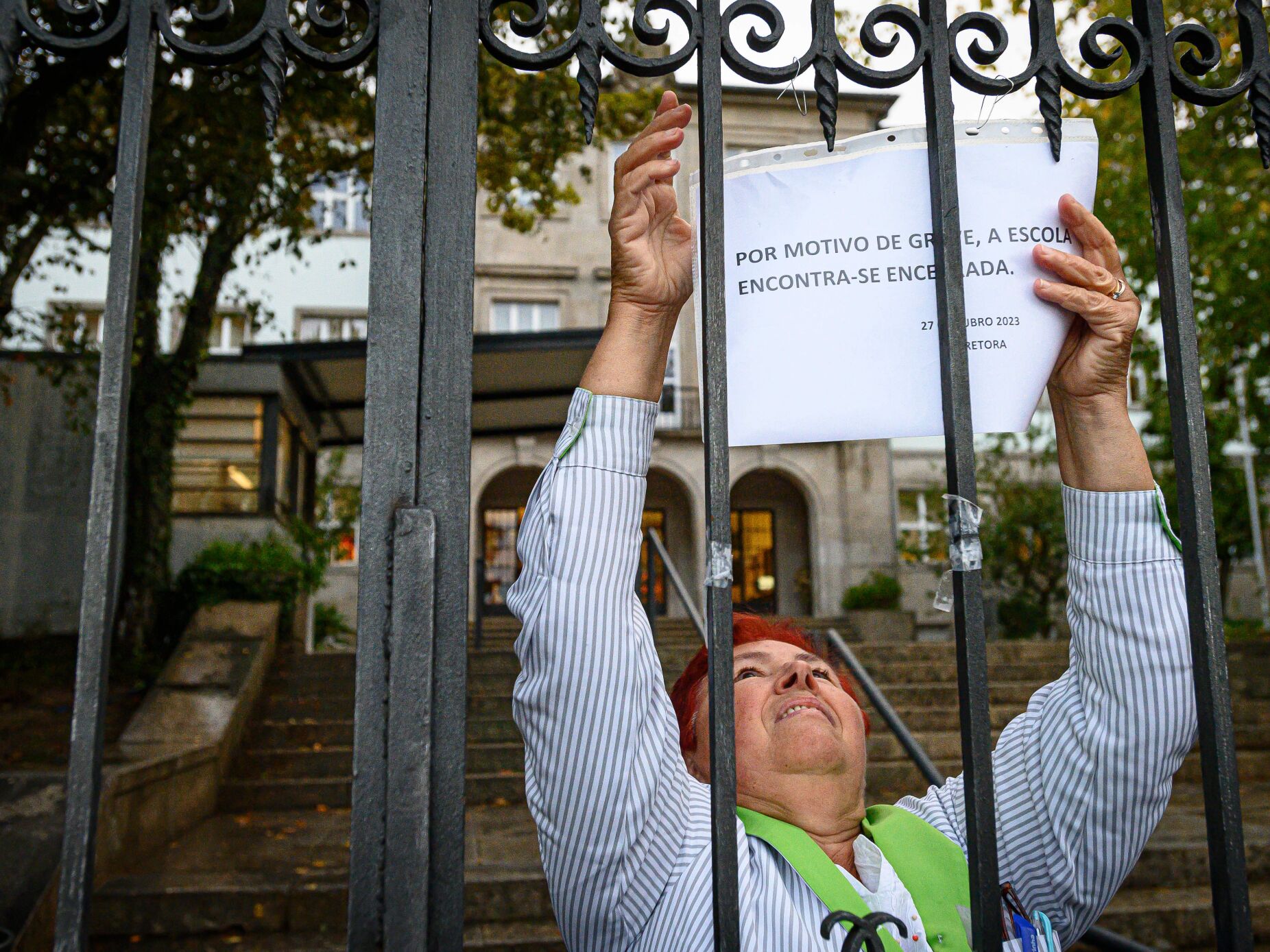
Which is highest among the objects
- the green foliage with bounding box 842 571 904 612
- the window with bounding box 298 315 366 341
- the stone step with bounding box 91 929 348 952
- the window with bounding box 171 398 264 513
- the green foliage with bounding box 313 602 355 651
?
the window with bounding box 298 315 366 341

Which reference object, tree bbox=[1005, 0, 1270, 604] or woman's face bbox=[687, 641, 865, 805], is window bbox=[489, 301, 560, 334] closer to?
tree bbox=[1005, 0, 1270, 604]

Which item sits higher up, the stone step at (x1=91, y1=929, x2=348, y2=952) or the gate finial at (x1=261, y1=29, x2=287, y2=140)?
the gate finial at (x1=261, y1=29, x2=287, y2=140)

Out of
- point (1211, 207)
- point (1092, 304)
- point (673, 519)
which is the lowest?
point (1092, 304)

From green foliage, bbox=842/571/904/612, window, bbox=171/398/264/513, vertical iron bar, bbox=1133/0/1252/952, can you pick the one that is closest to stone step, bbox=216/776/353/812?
vertical iron bar, bbox=1133/0/1252/952

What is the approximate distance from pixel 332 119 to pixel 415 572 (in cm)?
825

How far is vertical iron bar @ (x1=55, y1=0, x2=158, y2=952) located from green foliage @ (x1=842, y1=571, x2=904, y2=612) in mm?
16739

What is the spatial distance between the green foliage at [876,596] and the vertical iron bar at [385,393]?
54.5ft

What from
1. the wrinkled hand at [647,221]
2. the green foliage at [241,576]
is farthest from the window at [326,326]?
the wrinkled hand at [647,221]

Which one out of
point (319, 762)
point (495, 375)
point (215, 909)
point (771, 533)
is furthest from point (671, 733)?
point (771, 533)

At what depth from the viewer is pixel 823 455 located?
2081 cm

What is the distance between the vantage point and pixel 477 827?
564 centimetres

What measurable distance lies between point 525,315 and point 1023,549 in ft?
34.1

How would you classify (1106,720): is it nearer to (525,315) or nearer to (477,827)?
(477,827)

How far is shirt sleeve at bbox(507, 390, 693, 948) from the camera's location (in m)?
1.43
